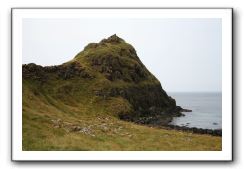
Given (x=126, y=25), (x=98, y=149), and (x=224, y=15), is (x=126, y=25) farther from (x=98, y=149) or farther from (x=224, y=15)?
(x=98, y=149)

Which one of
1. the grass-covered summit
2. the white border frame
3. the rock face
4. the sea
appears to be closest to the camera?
the white border frame

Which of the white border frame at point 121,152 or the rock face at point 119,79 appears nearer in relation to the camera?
the white border frame at point 121,152

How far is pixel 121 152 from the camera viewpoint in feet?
41.4

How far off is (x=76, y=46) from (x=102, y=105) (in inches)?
582

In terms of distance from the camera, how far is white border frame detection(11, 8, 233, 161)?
40.7ft

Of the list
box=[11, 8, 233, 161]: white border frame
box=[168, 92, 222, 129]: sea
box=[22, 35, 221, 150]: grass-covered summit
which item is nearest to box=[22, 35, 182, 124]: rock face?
box=[22, 35, 221, 150]: grass-covered summit

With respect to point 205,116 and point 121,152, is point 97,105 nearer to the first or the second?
Result: point 205,116

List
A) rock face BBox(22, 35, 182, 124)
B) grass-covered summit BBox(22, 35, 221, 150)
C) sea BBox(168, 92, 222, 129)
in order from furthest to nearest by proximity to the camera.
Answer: rock face BBox(22, 35, 182, 124) < sea BBox(168, 92, 222, 129) < grass-covered summit BBox(22, 35, 221, 150)

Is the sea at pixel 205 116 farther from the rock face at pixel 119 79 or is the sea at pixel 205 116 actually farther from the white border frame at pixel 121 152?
the rock face at pixel 119 79

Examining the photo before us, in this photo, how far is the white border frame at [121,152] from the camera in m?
12.4

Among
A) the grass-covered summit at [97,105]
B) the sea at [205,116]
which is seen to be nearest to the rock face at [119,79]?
the grass-covered summit at [97,105]

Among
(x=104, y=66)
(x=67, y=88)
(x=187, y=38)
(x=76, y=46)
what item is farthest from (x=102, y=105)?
(x=187, y=38)

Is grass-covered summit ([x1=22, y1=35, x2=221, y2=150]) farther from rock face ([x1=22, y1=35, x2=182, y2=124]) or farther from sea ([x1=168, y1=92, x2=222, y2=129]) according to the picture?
sea ([x1=168, y1=92, x2=222, y2=129])

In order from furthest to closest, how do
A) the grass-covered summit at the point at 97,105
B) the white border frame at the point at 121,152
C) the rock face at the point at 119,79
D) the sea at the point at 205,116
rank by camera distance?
the rock face at the point at 119,79, the sea at the point at 205,116, the grass-covered summit at the point at 97,105, the white border frame at the point at 121,152
